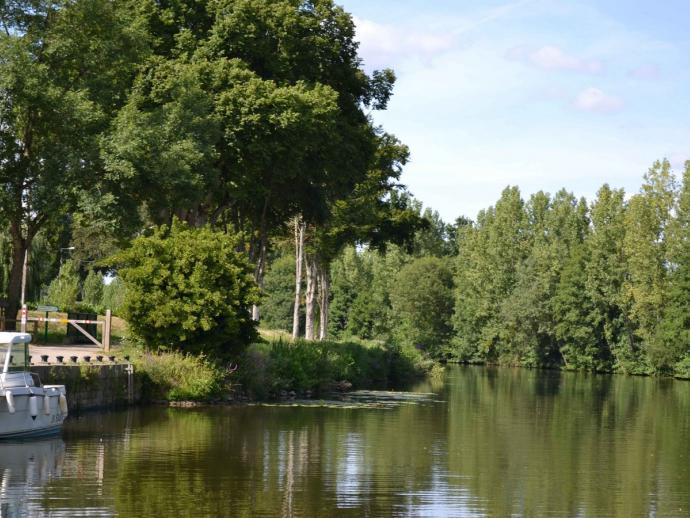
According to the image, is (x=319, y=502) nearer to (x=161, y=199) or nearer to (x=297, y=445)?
(x=297, y=445)

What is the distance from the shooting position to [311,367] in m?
46.6

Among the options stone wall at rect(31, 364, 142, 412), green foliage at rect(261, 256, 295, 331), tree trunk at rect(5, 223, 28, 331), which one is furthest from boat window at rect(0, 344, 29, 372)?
green foliage at rect(261, 256, 295, 331)

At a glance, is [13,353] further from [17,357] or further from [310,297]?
[310,297]

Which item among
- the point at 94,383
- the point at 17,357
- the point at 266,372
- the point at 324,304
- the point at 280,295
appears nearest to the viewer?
the point at 17,357

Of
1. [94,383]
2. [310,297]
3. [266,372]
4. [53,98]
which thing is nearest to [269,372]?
[266,372]

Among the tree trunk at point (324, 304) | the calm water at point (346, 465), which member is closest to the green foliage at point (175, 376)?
the calm water at point (346, 465)

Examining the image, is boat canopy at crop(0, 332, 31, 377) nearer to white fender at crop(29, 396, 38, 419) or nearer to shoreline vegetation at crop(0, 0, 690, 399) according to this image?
white fender at crop(29, 396, 38, 419)

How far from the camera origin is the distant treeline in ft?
305

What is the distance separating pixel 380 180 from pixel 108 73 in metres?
26.1

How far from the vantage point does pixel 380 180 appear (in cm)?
6412

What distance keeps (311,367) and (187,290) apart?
10887mm

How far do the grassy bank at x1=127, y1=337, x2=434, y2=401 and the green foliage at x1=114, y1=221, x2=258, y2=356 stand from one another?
2.35 ft

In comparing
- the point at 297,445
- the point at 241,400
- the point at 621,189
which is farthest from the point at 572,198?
the point at 297,445

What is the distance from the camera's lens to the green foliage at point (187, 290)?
36.9m
